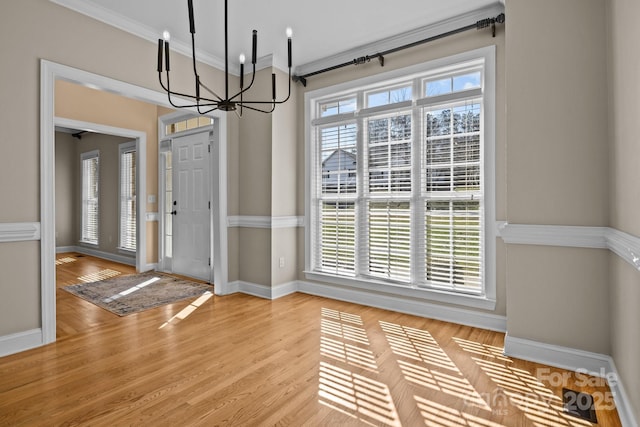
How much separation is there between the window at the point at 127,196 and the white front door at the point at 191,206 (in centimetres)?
139

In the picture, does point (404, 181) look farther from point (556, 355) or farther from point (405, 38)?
point (556, 355)

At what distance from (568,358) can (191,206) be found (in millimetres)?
4612

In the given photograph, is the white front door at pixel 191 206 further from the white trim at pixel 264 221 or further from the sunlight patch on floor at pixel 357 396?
the sunlight patch on floor at pixel 357 396

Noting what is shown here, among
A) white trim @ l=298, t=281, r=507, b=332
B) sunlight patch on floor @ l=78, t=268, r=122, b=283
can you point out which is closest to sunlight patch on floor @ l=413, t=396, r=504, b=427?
white trim @ l=298, t=281, r=507, b=332

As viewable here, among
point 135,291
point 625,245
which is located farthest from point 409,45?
point 135,291

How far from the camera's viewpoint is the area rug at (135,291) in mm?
3748

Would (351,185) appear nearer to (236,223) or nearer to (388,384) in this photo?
(236,223)

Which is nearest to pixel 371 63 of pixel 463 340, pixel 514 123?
pixel 514 123

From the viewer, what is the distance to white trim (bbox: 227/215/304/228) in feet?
13.2

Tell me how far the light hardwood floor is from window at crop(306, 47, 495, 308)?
0.53 m

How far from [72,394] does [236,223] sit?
2.54 metres

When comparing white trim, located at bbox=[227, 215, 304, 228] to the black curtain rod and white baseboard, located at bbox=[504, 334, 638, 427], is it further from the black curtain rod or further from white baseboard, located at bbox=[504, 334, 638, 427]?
white baseboard, located at bbox=[504, 334, 638, 427]

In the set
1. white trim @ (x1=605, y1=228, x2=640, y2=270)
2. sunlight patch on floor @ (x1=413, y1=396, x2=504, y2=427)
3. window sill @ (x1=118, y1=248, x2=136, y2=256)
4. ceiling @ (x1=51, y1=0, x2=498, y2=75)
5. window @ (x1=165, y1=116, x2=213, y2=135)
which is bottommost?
sunlight patch on floor @ (x1=413, y1=396, x2=504, y2=427)

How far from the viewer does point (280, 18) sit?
3.12 m
